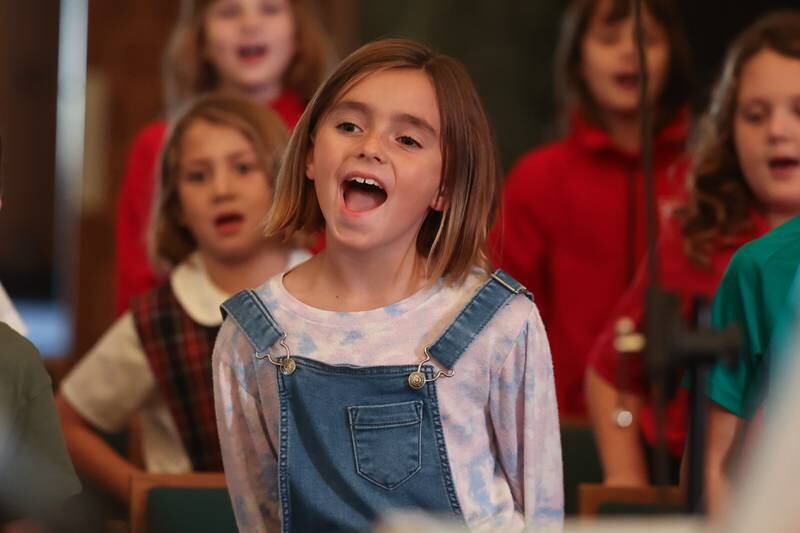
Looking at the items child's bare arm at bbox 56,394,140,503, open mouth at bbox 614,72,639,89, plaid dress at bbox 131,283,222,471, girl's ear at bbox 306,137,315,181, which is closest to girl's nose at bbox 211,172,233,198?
plaid dress at bbox 131,283,222,471

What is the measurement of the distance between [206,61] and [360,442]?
1299 millimetres

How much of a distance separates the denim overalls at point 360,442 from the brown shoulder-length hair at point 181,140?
2.16 ft

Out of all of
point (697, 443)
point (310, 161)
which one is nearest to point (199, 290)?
point (310, 161)

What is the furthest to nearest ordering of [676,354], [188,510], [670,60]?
[670,60] < [188,510] < [676,354]

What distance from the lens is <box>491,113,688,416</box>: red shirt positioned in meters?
2.33

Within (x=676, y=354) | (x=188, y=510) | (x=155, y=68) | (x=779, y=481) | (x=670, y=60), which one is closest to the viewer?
(x=779, y=481)

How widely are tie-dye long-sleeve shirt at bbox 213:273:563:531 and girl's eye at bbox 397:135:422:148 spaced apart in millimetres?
149

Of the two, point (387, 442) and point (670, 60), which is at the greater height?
point (670, 60)

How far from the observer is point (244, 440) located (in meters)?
1.38

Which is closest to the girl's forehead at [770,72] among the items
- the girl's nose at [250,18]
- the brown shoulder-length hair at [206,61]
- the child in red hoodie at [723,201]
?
the child in red hoodie at [723,201]

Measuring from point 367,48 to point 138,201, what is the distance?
1174mm

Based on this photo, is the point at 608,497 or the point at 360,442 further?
the point at 608,497

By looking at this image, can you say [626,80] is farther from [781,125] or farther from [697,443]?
[697,443]

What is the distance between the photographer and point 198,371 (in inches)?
72.2
